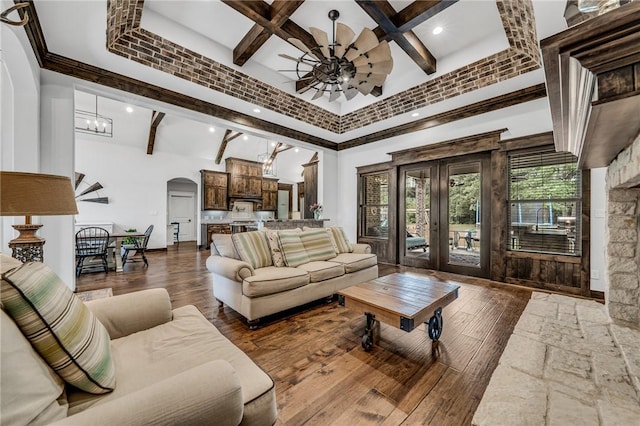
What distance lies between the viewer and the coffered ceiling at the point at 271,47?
2.60 metres

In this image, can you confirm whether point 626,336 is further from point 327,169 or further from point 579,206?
point 327,169

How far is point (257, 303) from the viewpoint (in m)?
2.48

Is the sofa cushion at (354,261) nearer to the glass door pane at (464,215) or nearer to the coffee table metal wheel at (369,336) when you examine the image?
the coffee table metal wheel at (369,336)

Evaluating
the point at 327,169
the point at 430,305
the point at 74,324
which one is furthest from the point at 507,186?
the point at 74,324

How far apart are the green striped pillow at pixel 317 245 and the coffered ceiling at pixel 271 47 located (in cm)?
238

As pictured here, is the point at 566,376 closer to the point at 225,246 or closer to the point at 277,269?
the point at 277,269

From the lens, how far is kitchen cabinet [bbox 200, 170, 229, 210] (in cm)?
861

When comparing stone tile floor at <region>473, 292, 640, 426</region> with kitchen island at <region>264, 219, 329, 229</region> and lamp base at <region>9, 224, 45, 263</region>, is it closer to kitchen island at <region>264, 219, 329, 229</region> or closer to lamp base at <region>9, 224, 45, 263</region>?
lamp base at <region>9, 224, 45, 263</region>

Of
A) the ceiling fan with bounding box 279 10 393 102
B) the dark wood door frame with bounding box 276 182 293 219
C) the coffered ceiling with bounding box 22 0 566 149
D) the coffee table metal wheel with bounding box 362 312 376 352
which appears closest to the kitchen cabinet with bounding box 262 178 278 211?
the dark wood door frame with bounding box 276 182 293 219

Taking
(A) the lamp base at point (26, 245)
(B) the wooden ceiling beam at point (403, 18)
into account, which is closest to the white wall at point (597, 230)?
(B) the wooden ceiling beam at point (403, 18)

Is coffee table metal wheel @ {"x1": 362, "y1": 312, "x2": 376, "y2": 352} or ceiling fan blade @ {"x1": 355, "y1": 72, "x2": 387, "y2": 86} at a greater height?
ceiling fan blade @ {"x1": 355, "y1": 72, "x2": 387, "y2": 86}

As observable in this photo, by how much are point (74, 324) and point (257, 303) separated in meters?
1.64

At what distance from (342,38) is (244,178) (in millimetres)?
7616

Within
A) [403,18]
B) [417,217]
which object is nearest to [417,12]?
[403,18]
